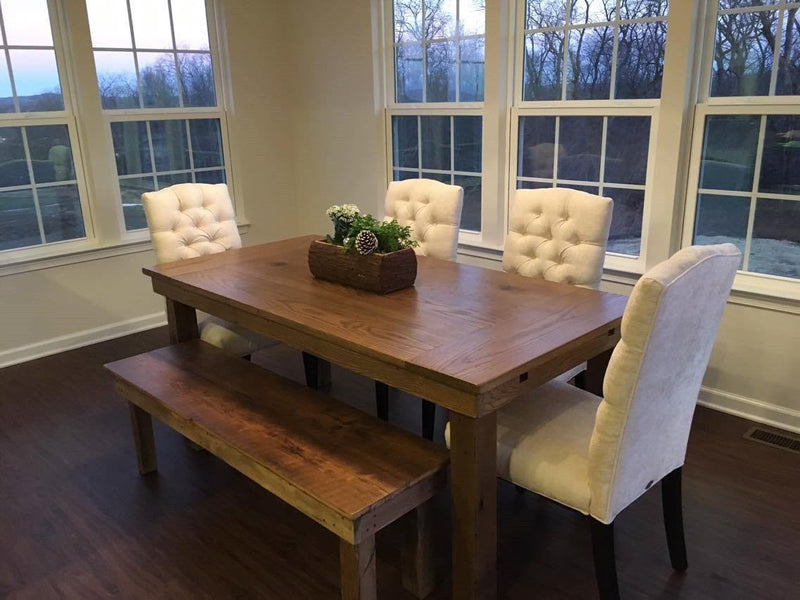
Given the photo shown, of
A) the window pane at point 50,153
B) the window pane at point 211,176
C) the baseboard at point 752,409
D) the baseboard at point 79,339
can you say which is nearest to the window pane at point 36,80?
the window pane at point 50,153

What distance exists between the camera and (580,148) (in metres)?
3.46

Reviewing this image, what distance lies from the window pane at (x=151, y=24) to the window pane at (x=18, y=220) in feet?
3.90

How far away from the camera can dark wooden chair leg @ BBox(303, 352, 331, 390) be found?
3176mm

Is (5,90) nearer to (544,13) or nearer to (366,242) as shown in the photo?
(366,242)

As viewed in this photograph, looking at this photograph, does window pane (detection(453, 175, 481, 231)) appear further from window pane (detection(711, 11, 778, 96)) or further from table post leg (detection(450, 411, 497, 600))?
table post leg (detection(450, 411, 497, 600))

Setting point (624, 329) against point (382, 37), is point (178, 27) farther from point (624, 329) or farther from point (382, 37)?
point (624, 329)

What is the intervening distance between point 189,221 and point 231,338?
0.71m

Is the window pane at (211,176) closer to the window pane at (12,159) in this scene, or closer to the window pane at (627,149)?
the window pane at (12,159)

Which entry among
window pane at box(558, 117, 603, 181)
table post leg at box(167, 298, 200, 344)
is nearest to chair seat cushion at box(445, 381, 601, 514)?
table post leg at box(167, 298, 200, 344)

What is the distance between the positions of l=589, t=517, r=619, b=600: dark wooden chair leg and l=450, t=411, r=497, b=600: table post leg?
0.90 ft

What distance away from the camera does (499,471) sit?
1.91 metres

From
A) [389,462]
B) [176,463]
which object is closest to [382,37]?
[176,463]

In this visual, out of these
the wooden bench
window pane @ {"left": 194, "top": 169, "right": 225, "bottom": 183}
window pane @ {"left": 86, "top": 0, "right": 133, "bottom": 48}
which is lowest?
the wooden bench

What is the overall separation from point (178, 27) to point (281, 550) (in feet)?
11.5
